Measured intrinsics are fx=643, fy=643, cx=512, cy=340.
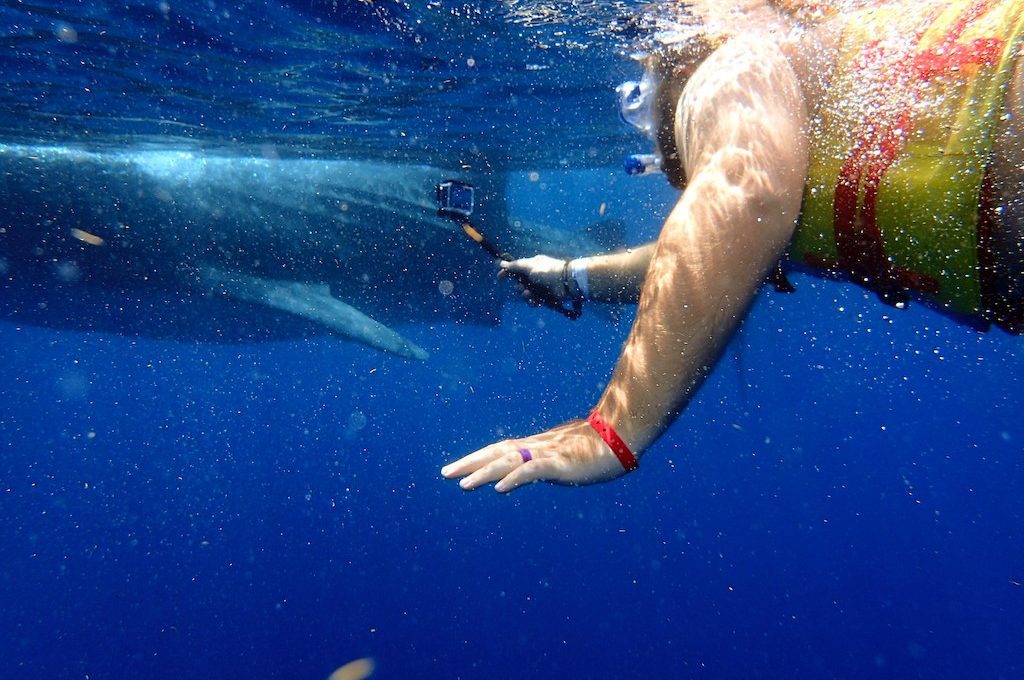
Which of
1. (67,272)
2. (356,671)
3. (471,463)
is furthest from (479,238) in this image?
(356,671)

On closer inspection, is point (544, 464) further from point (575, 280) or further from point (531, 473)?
point (575, 280)

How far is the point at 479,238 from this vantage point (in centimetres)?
390

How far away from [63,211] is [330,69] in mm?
4190

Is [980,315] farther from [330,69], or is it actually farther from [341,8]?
[330,69]

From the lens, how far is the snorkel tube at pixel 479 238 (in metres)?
3.78

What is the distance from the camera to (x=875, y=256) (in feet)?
6.26

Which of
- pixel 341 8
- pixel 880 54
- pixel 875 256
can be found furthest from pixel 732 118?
pixel 341 8

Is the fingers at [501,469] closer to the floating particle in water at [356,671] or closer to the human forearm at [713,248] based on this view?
the human forearm at [713,248]

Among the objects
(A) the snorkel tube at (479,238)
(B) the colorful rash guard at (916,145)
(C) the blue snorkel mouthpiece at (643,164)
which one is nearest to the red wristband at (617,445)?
(B) the colorful rash guard at (916,145)

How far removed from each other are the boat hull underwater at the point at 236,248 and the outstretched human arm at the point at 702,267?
25.0ft

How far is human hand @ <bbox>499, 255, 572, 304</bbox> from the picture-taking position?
3.72m

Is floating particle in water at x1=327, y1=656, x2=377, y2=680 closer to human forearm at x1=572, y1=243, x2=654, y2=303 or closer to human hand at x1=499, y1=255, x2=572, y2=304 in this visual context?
human hand at x1=499, y1=255, x2=572, y2=304

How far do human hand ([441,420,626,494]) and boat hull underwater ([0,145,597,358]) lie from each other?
24.8 feet

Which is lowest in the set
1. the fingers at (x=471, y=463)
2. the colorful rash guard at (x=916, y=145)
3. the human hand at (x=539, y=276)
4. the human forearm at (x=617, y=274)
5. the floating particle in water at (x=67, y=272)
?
the floating particle in water at (x=67, y=272)
